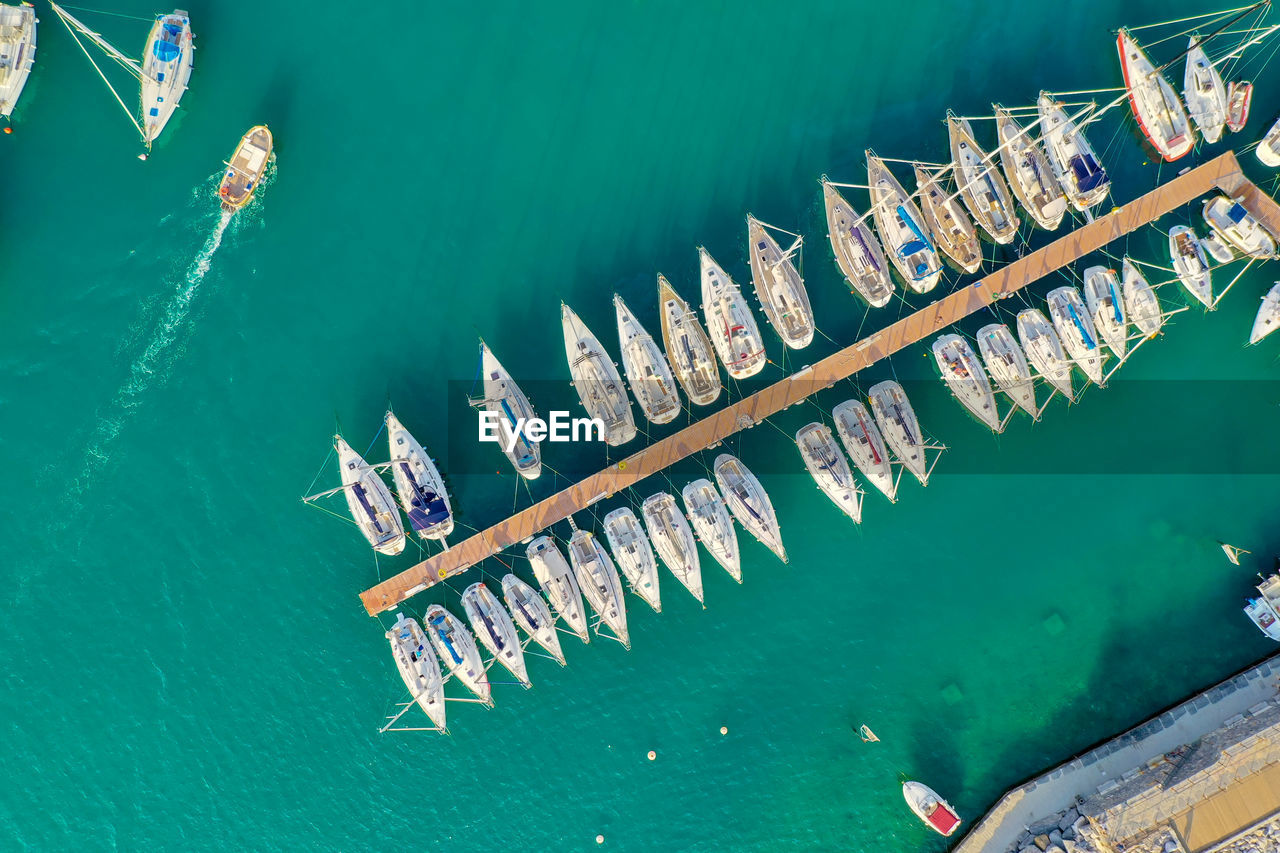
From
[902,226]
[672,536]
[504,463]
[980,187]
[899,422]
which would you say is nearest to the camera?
[980,187]

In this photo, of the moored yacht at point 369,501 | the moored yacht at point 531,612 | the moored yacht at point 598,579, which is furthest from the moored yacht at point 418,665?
the moored yacht at point 598,579

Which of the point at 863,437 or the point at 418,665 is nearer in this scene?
the point at 863,437

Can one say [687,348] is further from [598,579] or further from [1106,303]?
[1106,303]

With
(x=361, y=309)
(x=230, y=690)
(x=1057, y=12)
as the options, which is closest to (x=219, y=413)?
(x=361, y=309)

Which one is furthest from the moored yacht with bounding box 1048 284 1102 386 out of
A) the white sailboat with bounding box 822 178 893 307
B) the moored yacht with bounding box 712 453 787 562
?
the moored yacht with bounding box 712 453 787 562

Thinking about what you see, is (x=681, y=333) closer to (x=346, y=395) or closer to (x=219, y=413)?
(x=346, y=395)

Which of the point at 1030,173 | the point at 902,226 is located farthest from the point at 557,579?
the point at 1030,173

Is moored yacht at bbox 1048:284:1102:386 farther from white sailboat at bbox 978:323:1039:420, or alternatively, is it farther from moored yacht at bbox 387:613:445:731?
moored yacht at bbox 387:613:445:731
